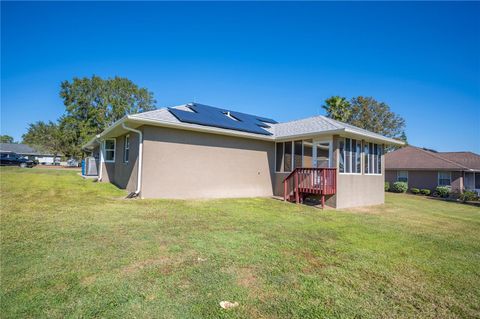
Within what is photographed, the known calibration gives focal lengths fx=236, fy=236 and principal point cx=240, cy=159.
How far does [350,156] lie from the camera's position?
10516 mm

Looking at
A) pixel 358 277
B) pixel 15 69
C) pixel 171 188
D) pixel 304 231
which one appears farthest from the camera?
pixel 15 69

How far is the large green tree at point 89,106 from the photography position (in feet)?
113

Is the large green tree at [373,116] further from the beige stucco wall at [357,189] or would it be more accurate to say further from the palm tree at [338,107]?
the beige stucco wall at [357,189]

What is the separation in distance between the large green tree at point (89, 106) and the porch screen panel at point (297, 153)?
32.4 metres

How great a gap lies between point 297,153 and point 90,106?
35364 mm

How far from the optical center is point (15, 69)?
17.2m

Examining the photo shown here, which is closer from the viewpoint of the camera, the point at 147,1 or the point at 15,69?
the point at 147,1

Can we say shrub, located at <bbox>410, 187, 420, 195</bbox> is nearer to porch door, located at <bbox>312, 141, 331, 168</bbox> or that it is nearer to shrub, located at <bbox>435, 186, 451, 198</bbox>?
shrub, located at <bbox>435, 186, 451, 198</bbox>

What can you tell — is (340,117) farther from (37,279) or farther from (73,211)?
(37,279)

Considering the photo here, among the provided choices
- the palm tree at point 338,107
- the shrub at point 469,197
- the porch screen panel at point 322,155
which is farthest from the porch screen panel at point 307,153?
the palm tree at point 338,107

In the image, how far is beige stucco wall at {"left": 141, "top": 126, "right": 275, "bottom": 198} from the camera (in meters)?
9.27

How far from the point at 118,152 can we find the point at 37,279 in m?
11.3

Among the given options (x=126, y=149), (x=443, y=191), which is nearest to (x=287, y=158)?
(x=126, y=149)

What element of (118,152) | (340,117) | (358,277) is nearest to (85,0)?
(118,152)
